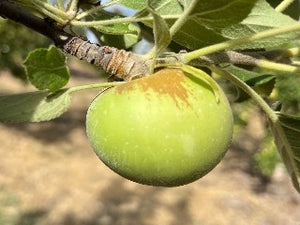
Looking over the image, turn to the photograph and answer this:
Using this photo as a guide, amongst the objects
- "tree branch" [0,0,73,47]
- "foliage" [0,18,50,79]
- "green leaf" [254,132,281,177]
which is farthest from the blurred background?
"tree branch" [0,0,73,47]

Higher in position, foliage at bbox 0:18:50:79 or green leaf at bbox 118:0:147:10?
green leaf at bbox 118:0:147:10

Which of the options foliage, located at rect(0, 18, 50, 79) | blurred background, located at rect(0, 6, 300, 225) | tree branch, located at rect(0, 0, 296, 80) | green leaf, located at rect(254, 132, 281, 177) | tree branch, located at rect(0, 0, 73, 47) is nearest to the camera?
tree branch, located at rect(0, 0, 296, 80)

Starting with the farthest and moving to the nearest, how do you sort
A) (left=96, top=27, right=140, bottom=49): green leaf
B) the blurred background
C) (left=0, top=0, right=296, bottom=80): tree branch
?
1. the blurred background
2. (left=96, top=27, right=140, bottom=49): green leaf
3. (left=0, top=0, right=296, bottom=80): tree branch

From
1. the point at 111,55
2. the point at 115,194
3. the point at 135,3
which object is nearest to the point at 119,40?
the point at 135,3

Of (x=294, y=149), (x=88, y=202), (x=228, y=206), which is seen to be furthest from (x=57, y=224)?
(x=294, y=149)

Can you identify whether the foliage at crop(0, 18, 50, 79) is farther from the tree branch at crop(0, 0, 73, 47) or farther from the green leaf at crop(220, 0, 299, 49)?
the green leaf at crop(220, 0, 299, 49)

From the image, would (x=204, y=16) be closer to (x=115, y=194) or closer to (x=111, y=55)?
(x=111, y=55)

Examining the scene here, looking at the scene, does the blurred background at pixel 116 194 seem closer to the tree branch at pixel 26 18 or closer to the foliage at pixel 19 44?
the foliage at pixel 19 44

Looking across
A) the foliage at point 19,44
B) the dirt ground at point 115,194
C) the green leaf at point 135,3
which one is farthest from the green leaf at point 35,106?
the dirt ground at point 115,194

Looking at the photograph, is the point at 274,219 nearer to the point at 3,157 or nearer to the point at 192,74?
the point at 3,157
